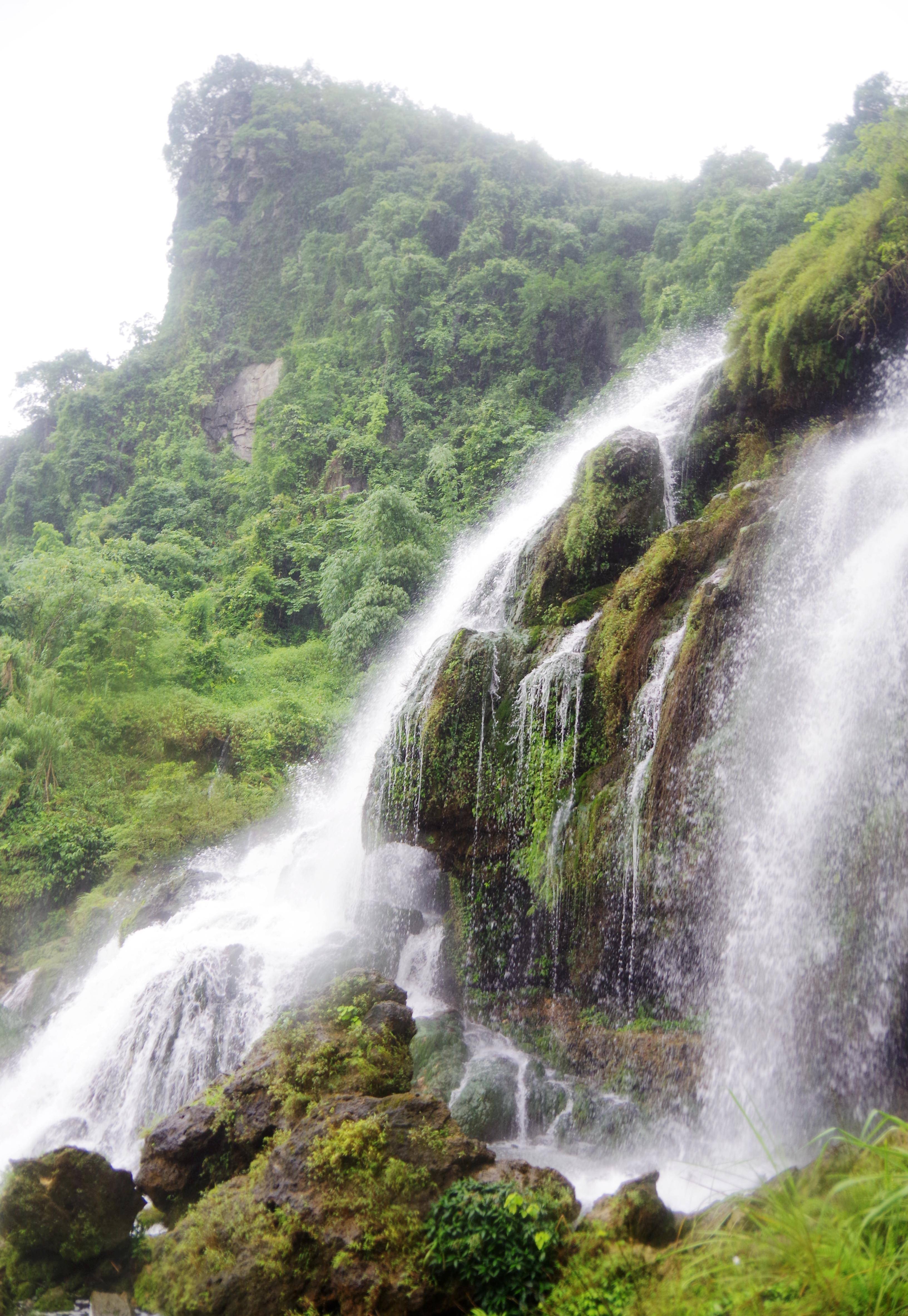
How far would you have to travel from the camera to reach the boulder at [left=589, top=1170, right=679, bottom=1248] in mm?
4449

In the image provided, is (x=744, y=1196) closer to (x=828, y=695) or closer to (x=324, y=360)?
(x=828, y=695)

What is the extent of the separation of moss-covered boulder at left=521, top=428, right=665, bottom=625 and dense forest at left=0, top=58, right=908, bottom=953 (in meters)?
1.07

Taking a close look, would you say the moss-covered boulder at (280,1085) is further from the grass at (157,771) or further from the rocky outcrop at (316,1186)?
the grass at (157,771)

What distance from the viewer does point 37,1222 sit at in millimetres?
5414

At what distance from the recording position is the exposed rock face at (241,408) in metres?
32.8

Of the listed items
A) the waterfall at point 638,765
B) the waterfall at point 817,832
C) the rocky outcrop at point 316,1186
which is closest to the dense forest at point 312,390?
the waterfall at point 817,832

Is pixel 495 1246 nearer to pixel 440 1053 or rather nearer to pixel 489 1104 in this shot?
pixel 489 1104

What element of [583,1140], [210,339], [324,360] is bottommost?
[583,1140]

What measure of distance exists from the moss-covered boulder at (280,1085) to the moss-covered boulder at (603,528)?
6.29 m

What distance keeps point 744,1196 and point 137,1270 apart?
4248 mm

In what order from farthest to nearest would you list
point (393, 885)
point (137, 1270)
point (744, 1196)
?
point (393, 885) < point (137, 1270) < point (744, 1196)

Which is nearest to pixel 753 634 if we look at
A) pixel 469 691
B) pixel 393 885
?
pixel 469 691

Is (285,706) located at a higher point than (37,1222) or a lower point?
higher

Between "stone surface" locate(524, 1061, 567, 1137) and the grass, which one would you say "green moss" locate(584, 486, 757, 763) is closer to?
"stone surface" locate(524, 1061, 567, 1137)
